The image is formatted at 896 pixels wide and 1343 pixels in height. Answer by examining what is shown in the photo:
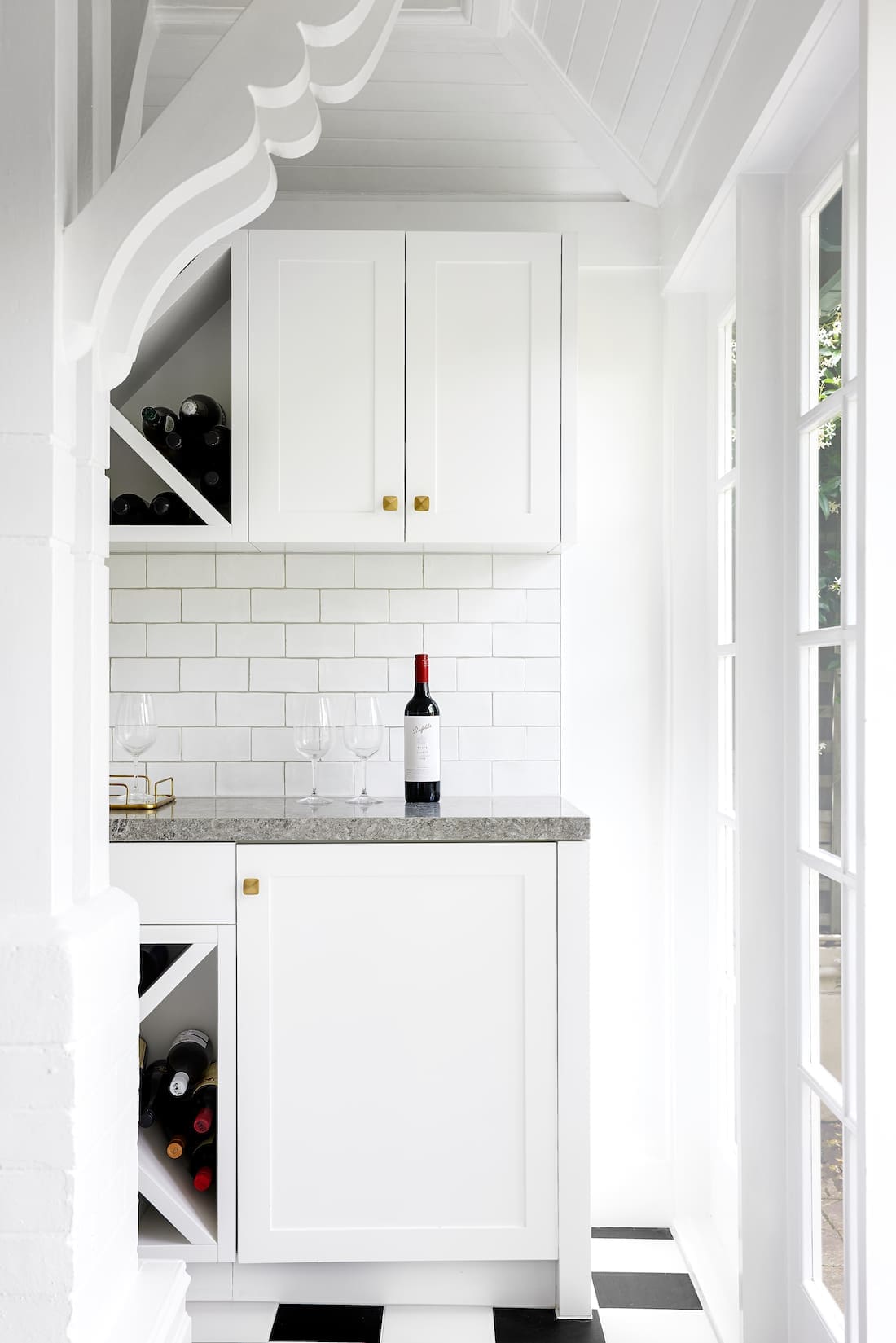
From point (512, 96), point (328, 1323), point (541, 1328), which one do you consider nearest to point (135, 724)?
point (328, 1323)

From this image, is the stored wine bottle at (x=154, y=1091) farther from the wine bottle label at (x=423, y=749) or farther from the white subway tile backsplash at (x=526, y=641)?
the white subway tile backsplash at (x=526, y=641)

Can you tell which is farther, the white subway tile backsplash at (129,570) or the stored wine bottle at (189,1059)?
the white subway tile backsplash at (129,570)

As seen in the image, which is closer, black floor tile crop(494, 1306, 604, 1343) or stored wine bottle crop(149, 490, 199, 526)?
black floor tile crop(494, 1306, 604, 1343)

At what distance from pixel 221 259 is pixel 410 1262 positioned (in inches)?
89.6

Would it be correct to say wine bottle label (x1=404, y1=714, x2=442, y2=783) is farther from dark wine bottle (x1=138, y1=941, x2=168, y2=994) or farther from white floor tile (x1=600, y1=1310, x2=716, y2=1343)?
white floor tile (x1=600, y1=1310, x2=716, y2=1343)

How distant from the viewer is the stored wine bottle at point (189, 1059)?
2.23 metres

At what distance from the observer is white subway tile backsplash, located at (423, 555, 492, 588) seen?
2602 mm

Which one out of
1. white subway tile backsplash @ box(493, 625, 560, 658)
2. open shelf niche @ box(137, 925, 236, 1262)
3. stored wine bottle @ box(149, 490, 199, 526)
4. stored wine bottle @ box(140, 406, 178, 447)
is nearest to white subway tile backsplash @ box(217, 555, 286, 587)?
stored wine bottle @ box(149, 490, 199, 526)

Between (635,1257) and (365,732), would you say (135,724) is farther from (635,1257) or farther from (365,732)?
(635,1257)

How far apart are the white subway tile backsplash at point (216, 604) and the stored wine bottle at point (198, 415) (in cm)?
44

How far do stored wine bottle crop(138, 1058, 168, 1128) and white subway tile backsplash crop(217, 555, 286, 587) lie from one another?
3.88ft

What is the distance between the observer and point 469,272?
2.31m

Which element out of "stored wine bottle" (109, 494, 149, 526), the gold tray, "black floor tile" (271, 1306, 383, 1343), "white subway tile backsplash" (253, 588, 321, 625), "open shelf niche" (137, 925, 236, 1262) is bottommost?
"black floor tile" (271, 1306, 383, 1343)

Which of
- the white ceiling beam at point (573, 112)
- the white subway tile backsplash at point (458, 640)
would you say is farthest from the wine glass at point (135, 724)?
the white ceiling beam at point (573, 112)
